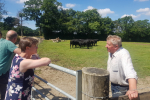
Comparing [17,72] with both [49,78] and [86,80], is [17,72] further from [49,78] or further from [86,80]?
[49,78]

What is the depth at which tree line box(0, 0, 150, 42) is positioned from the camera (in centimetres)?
4272

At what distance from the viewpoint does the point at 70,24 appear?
4472cm

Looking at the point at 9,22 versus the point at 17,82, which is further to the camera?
the point at 9,22

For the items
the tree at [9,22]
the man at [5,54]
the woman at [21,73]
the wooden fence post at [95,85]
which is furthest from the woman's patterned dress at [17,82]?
the tree at [9,22]

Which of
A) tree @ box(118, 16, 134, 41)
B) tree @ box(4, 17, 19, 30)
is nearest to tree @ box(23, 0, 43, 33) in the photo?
tree @ box(4, 17, 19, 30)

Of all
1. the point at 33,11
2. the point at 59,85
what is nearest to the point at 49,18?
the point at 33,11

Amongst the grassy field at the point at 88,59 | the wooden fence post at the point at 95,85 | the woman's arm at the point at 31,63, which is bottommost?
the grassy field at the point at 88,59

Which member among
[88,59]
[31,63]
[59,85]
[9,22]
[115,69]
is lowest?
[59,85]

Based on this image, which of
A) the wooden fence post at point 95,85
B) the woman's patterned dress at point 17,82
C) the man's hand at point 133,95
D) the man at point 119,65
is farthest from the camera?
the man at point 119,65

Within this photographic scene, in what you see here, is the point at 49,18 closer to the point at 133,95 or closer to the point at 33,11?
the point at 33,11

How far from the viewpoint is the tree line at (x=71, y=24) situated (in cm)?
4272

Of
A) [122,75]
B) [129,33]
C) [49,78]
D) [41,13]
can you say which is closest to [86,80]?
[122,75]

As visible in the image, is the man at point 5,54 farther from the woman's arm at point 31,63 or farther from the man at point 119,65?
the man at point 119,65

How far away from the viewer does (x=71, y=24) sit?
149 ft
